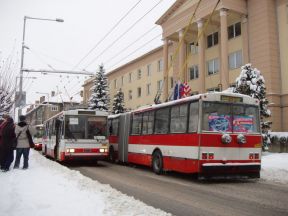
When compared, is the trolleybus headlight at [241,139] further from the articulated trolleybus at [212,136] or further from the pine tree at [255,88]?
the pine tree at [255,88]

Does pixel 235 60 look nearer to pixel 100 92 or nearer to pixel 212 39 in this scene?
pixel 212 39

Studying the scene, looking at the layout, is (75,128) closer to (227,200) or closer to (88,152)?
(88,152)

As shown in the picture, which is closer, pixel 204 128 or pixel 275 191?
pixel 275 191

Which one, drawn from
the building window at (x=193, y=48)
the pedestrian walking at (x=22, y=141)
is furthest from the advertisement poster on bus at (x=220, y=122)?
the building window at (x=193, y=48)

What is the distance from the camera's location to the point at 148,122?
16.4 metres

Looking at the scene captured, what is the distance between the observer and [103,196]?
8.20 m

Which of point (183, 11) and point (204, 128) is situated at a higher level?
point (183, 11)

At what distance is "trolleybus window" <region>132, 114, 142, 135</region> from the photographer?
17.4 metres

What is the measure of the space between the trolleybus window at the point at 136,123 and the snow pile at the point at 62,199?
22.9ft

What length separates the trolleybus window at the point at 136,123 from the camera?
1742 cm

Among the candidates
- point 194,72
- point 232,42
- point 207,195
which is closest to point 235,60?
point 232,42

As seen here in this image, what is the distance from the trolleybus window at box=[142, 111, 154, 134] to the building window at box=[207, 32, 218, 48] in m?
21.5

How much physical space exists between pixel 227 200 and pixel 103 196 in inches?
113

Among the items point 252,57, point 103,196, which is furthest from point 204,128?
point 252,57
